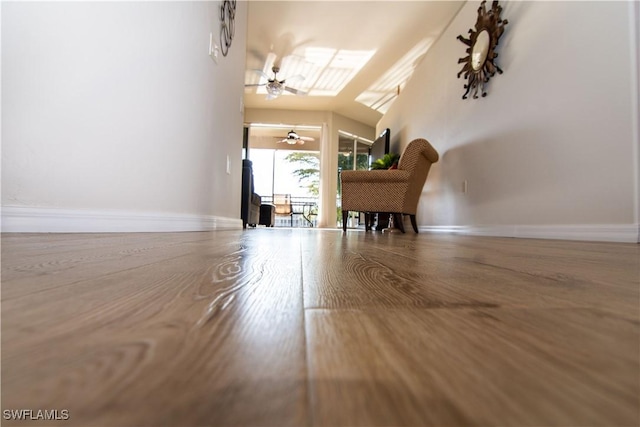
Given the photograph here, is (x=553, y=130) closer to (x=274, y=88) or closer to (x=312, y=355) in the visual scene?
(x=312, y=355)

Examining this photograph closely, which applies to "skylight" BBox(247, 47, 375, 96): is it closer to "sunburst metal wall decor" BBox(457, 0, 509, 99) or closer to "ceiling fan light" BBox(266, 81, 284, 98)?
"ceiling fan light" BBox(266, 81, 284, 98)

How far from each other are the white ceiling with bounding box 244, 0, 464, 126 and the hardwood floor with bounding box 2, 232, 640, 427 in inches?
174

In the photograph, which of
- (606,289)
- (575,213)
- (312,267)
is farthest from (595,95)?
(312,267)

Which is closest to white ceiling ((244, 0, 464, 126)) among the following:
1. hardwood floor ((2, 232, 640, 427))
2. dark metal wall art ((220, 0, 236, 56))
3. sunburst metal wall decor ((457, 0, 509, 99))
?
sunburst metal wall decor ((457, 0, 509, 99))

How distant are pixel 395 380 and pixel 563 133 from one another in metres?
2.49

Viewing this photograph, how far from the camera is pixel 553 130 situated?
7.22 ft

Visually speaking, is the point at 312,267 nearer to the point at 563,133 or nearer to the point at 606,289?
the point at 606,289

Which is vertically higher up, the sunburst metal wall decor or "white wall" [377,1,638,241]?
the sunburst metal wall decor

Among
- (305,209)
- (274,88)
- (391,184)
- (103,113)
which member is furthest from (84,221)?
(305,209)

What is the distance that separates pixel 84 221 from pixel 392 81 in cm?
582

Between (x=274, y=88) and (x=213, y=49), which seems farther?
(x=274, y=88)

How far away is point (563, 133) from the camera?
2117 millimetres

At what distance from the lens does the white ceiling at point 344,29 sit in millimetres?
4051

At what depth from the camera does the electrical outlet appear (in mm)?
2186
